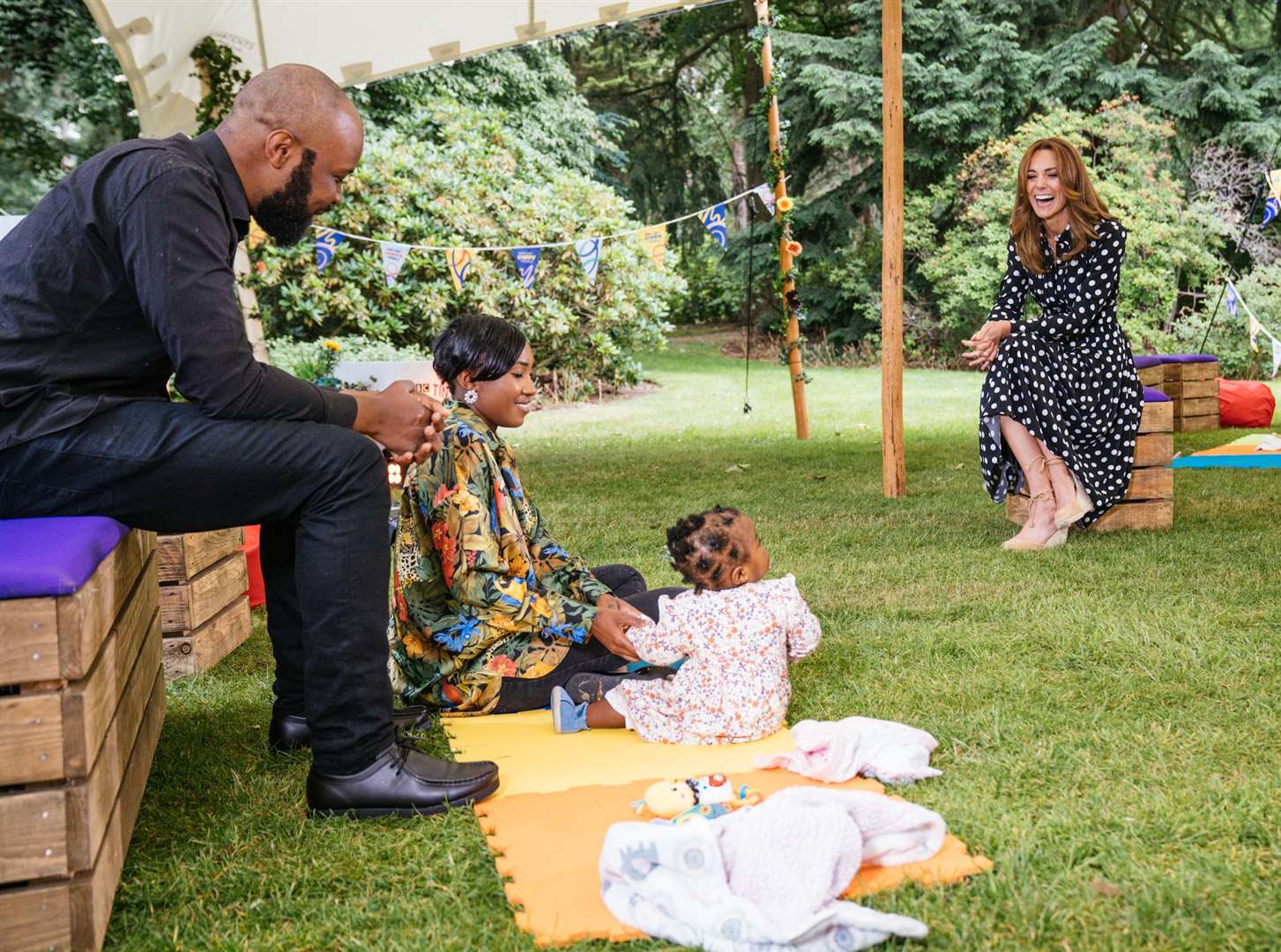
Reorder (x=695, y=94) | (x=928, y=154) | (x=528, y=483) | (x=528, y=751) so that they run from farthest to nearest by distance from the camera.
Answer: (x=695, y=94) → (x=928, y=154) → (x=528, y=483) → (x=528, y=751)

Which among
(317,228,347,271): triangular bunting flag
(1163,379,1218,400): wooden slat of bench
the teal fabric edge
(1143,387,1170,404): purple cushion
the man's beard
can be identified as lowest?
the teal fabric edge

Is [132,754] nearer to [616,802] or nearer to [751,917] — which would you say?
[616,802]

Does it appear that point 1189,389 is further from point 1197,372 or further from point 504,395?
point 504,395

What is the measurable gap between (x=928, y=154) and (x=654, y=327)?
610cm

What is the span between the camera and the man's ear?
2.24 metres

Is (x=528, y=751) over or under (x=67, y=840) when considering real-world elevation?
under

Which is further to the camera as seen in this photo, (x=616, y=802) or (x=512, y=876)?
(x=616, y=802)

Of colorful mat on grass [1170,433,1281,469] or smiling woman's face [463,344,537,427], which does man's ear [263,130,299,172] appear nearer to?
smiling woman's face [463,344,537,427]

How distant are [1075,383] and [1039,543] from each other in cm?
73

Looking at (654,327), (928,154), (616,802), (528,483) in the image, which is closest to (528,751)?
(616,802)

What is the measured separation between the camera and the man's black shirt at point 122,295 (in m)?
2.05

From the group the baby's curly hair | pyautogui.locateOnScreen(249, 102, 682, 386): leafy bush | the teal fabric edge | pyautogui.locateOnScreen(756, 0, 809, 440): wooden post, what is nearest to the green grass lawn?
the baby's curly hair

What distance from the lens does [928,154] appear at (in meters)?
18.1

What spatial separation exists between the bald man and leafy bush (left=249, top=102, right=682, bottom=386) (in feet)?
30.8
